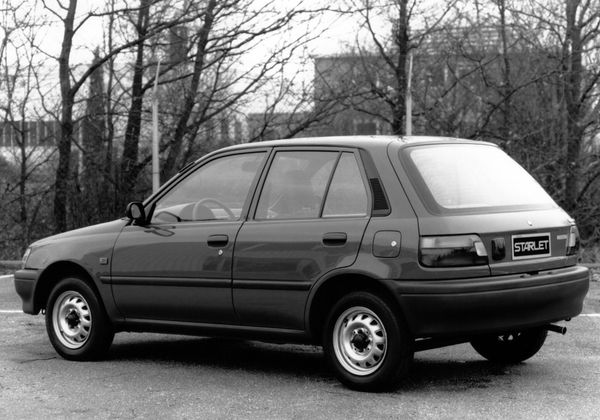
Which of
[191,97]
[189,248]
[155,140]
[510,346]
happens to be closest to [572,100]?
[191,97]

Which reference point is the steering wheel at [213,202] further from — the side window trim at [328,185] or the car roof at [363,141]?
the side window trim at [328,185]

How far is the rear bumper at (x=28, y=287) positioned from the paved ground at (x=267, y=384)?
13.7 inches

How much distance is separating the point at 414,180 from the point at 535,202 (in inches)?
35.9

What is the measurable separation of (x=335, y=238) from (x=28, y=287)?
288cm

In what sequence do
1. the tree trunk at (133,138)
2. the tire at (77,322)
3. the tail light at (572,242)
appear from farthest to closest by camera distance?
the tree trunk at (133,138) < the tire at (77,322) < the tail light at (572,242)

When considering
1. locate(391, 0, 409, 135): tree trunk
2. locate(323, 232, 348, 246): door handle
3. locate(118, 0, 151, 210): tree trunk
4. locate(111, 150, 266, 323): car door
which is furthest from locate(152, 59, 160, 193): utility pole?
locate(323, 232, 348, 246): door handle

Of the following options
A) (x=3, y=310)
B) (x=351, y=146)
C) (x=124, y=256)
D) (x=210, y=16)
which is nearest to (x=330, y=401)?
(x=351, y=146)

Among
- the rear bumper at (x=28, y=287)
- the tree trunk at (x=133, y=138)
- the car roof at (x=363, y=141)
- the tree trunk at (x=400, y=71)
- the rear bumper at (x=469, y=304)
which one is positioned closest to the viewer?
the rear bumper at (x=469, y=304)

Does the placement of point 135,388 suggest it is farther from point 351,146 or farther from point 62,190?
point 62,190

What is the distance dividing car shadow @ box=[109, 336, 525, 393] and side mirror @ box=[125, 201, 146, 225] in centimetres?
104

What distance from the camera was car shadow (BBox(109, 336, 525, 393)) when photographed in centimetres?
670

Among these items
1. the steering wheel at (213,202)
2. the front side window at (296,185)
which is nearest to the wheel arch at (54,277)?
the steering wheel at (213,202)

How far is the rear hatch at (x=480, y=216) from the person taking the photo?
5.99 meters

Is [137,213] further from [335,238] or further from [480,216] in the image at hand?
[480,216]
